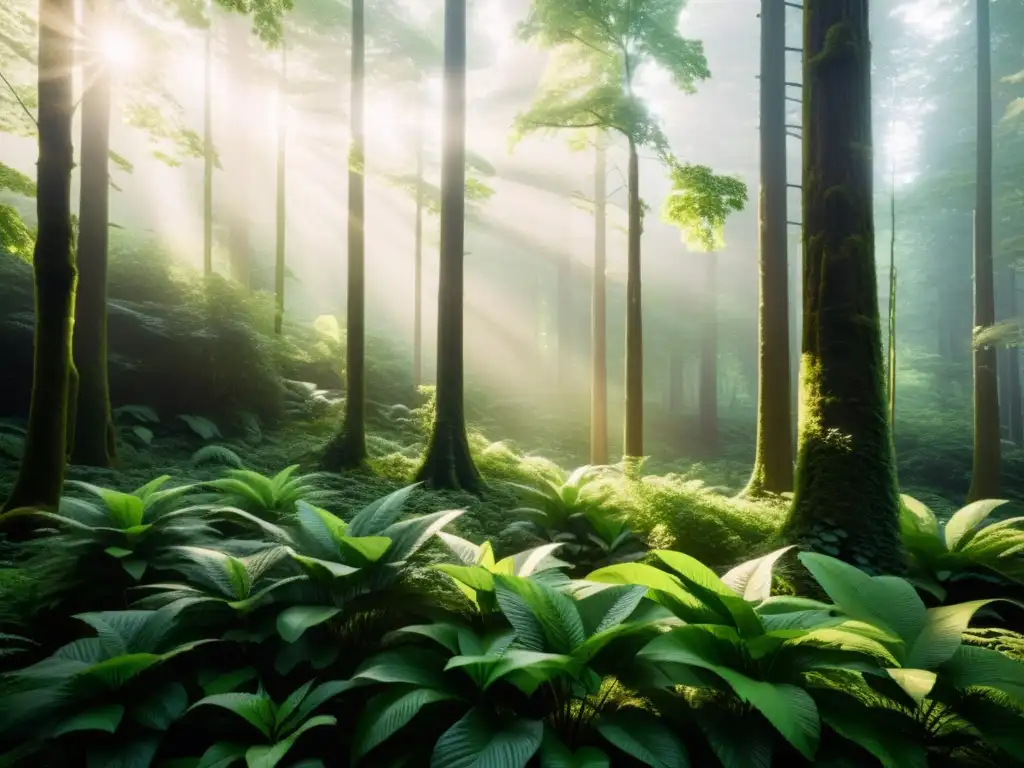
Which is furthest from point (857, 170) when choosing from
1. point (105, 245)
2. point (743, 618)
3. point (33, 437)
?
point (105, 245)

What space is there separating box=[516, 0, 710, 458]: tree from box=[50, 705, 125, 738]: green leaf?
8331 mm

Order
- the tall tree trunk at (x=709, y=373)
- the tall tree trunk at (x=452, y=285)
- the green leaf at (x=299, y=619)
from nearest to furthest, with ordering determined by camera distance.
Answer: the green leaf at (x=299, y=619) < the tall tree trunk at (x=452, y=285) < the tall tree trunk at (x=709, y=373)

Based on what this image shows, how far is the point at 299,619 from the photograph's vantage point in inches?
106

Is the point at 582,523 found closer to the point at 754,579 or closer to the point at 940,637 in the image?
the point at 754,579

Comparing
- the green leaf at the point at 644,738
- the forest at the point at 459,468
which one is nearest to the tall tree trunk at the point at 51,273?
the forest at the point at 459,468

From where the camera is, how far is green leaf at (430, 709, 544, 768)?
6.53 ft

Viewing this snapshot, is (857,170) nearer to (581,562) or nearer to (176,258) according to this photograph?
(581,562)

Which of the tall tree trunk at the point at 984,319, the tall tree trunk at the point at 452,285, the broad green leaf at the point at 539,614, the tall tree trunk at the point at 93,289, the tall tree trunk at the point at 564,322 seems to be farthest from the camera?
the tall tree trunk at the point at 564,322

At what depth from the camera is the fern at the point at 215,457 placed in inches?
353

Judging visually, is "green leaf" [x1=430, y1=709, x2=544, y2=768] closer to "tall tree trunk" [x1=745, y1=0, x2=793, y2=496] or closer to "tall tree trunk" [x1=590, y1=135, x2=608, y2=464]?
"tall tree trunk" [x1=745, y1=0, x2=793, y2=496]

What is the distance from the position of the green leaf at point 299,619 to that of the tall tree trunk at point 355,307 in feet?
21.9

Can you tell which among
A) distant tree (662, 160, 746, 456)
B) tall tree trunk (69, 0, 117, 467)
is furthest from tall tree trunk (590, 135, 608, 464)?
tall tree trunk (69, 0, 117, 467)

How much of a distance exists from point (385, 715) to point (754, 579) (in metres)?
1.92

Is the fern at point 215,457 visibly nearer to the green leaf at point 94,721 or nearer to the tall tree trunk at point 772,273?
the green leaf at point 94,721
